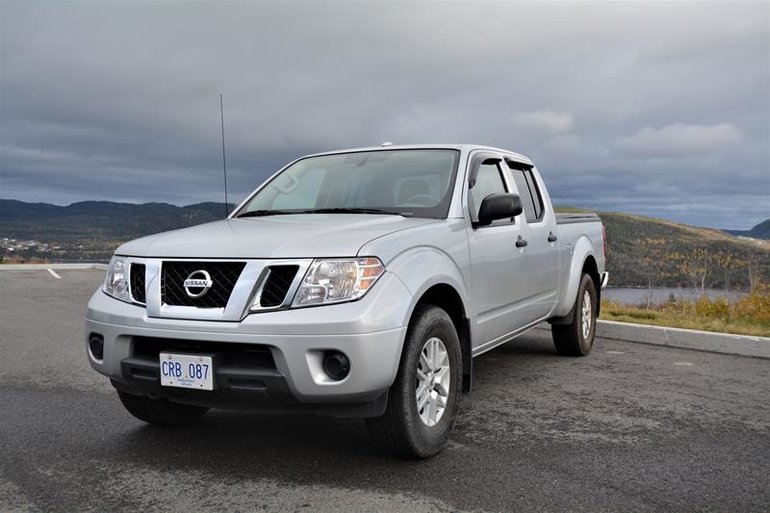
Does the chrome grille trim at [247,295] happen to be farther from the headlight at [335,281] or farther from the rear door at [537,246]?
the rear door at [537,246]

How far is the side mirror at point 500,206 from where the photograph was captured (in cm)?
439

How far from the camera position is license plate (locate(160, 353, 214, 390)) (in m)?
3.35

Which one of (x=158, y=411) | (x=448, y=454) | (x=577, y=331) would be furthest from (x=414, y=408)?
(x=577, y=331)

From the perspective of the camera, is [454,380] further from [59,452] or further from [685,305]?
[685,305]

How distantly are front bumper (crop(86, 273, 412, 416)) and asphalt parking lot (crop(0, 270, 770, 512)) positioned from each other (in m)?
0.46

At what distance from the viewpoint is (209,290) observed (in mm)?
3445

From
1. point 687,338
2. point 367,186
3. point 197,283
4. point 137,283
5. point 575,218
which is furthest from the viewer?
point 687,338

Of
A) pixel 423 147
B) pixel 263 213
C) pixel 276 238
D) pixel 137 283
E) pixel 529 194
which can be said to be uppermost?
pixel 423 147

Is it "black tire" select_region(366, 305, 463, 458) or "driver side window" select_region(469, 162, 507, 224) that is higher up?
"driver side window" select_region(469, 162, 507, 224)

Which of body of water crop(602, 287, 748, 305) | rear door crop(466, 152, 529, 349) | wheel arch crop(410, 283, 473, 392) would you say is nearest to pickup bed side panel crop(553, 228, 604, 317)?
rear door crop(466, 152, 529, 349)

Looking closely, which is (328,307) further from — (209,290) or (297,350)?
(209,290)

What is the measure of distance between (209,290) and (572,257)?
13.8 feet

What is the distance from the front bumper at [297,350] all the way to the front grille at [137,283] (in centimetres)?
17

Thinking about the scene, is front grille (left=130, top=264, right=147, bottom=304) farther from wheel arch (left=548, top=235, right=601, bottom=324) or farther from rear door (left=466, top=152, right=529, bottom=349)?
wheel arch (left=548, top=235, right=601, bottom=324)
